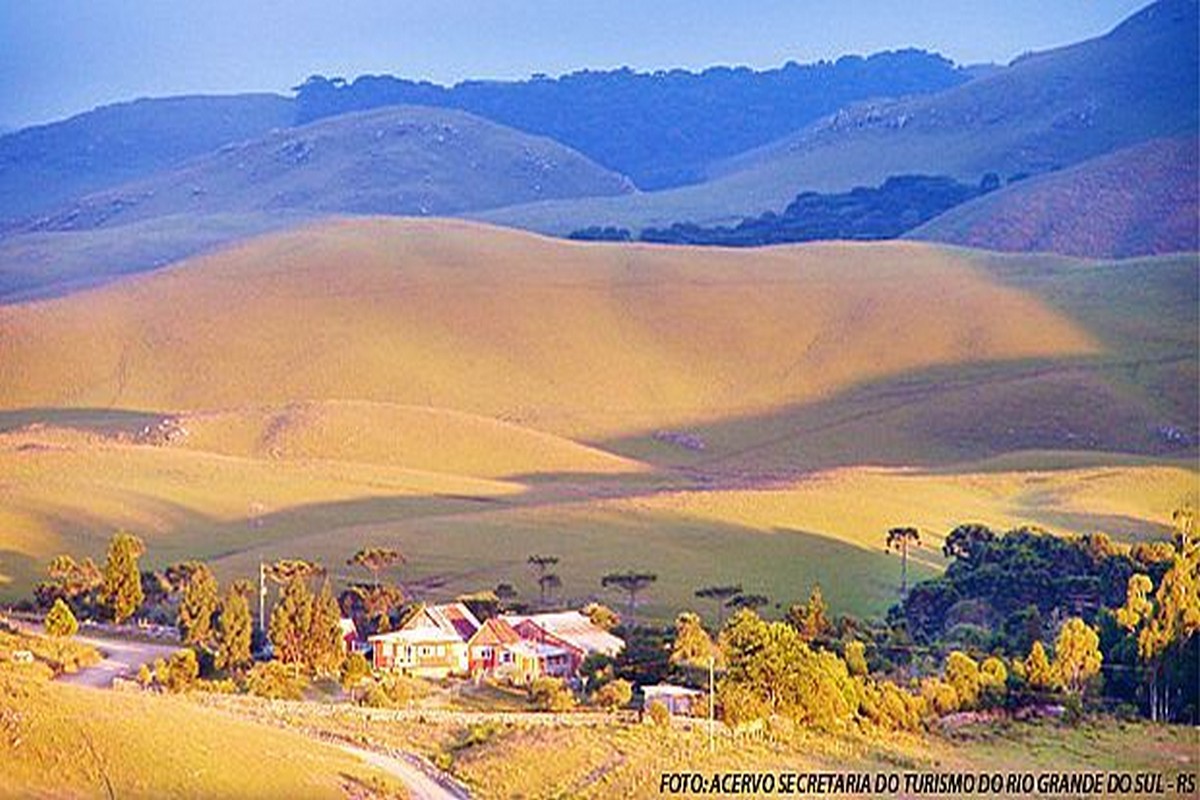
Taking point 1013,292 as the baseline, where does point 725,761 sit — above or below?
below

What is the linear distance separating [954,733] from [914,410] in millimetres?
58143

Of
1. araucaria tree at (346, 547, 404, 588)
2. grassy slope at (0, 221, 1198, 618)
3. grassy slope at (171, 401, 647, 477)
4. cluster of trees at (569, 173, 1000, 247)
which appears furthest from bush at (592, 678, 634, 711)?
cluster of trees at (569, 173, 1000, 247)

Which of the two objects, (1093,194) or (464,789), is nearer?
(464,789)

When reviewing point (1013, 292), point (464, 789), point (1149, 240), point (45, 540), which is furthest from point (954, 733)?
point (1149, 240)

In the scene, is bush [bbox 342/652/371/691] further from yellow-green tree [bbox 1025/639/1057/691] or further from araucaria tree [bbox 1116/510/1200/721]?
araucaria tree [bbox 1116/510/1200/721]

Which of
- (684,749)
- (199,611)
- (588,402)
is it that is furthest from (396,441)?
(684,749)

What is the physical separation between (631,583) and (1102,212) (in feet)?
384

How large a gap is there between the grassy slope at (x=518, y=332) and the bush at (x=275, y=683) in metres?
53.3

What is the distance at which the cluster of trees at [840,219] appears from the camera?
555 ft

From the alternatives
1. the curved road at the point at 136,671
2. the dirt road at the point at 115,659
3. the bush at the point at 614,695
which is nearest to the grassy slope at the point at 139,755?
the curved road at the point at 136,671

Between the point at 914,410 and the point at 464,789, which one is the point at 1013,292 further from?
the point at 464,789

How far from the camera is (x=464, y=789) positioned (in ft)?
88.6

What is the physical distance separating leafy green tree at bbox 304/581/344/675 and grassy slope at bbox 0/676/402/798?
1069 centimetres

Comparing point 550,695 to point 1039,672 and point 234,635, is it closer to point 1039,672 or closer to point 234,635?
point 234,635
